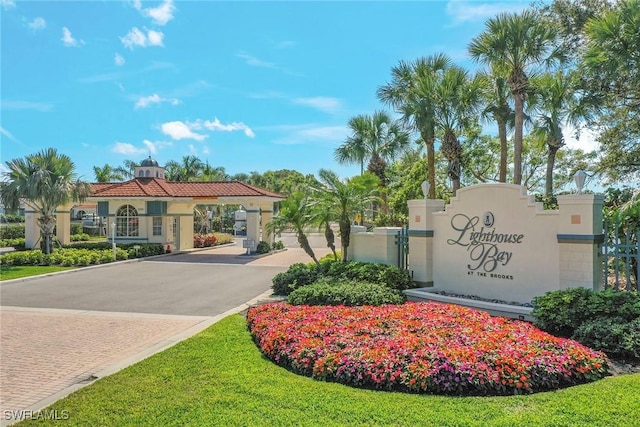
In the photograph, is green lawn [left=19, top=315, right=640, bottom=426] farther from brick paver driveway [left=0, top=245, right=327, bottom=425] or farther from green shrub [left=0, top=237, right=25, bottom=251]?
green shrub [left=0, top=237, right=25, bottom=251]

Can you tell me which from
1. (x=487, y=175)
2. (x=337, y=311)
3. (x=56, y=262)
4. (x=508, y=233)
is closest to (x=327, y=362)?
(x=337, y=311)

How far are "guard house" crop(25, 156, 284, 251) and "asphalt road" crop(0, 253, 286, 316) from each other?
6.51 m

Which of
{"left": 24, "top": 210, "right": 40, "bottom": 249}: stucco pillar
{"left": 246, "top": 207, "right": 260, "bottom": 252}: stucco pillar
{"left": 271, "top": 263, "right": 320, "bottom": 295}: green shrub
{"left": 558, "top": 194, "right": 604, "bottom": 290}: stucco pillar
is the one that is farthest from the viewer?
{"left": 24, "top": 210, "right": 40, "bottom": 249}: stucco pillar

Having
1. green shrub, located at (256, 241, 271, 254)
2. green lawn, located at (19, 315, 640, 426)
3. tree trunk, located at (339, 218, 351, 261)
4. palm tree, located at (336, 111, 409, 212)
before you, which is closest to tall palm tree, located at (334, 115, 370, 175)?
palm tree, located at (336, 111, 409, 212)

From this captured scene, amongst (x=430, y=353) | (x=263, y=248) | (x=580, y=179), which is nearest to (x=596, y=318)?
(x=580, y=179)

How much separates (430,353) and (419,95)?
50.2 ft

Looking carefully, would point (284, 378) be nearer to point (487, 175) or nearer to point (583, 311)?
point (583, 311)

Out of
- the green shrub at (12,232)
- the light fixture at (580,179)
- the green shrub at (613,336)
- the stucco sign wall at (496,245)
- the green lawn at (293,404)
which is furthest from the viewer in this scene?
the green shrub at (12,232)

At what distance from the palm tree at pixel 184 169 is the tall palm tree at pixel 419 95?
33322mm

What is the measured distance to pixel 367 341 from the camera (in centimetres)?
680

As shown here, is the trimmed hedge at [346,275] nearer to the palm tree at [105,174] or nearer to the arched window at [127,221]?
the arched window at [127,221]

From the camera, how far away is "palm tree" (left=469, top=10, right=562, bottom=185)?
16.1 m

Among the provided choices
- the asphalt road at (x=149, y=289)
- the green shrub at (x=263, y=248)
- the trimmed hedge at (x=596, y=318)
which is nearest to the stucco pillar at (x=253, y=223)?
the green shrub at (x=263, y=248)

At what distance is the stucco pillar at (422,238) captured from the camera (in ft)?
39.8
